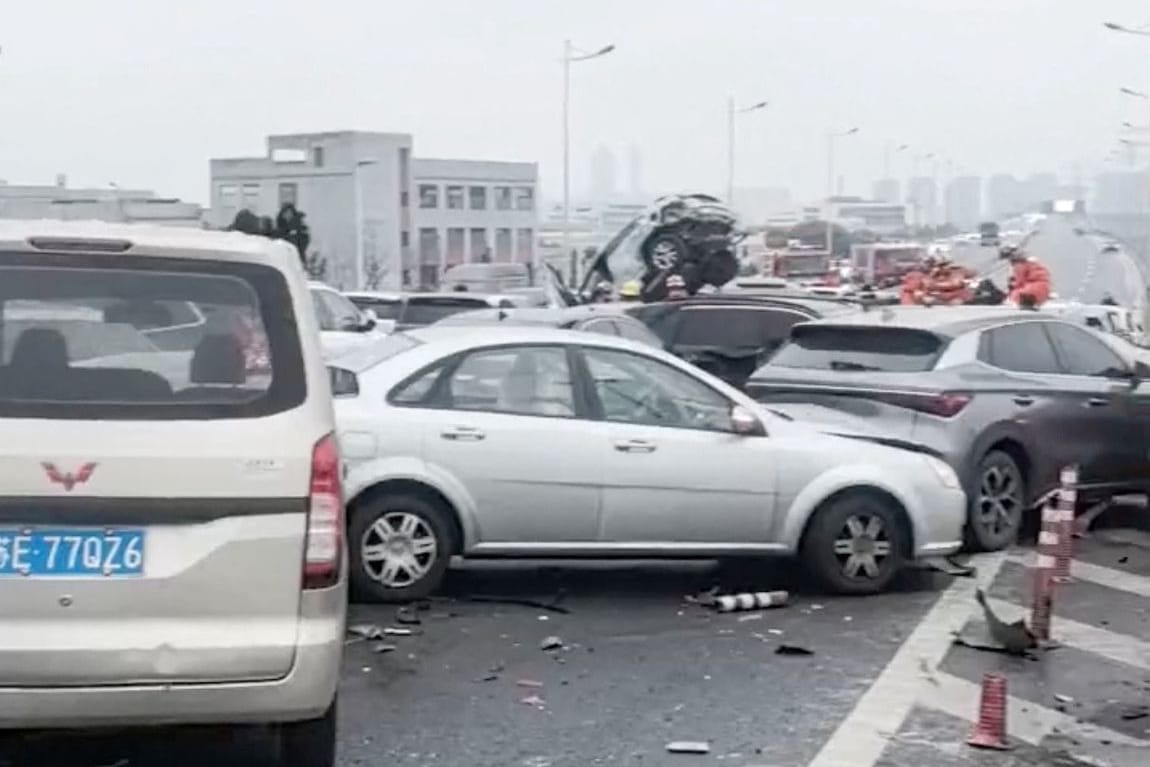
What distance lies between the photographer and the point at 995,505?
12.6 metres

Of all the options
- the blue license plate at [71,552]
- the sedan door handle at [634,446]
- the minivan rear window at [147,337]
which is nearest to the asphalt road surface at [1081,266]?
the sedan door handle at [634,446]

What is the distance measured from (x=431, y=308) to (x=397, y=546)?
1976 cm

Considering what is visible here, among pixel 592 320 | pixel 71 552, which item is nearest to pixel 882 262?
pixel 592 320

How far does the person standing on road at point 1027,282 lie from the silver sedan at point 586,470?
7107mm

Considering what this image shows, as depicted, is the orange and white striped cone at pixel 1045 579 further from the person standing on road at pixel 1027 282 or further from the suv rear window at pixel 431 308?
the suv rear window at pixel 431 308

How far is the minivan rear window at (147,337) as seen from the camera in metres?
5.53

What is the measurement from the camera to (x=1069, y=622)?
1007 centimetres

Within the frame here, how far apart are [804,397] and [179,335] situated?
7707 mm

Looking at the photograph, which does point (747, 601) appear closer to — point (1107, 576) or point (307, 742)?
point (1107, 576)

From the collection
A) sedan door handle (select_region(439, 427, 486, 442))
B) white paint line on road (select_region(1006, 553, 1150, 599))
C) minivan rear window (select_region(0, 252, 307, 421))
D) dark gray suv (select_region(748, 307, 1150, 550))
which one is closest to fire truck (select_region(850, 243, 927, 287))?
dark gray suv (select_region(748, 307, 1150, 550))

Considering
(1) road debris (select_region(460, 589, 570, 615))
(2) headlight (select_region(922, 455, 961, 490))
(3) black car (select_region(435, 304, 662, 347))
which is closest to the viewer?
(1) road debris (select_region(460, 589, 570, 615))

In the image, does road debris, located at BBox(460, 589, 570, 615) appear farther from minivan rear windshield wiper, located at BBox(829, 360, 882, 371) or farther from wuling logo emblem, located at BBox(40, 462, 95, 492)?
wuling logo emblem, located at BBox(40, 462, 95, 492)

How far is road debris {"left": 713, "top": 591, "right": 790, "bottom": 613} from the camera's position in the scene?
10.2 meters

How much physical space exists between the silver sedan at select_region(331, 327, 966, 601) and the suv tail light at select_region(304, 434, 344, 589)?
4.19 m
